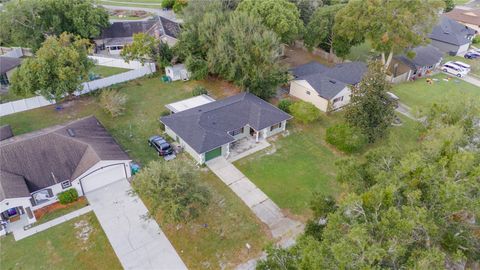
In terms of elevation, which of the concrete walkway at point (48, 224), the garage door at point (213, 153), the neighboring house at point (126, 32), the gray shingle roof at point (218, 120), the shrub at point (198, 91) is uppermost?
the neighboring house at point (126, 32)

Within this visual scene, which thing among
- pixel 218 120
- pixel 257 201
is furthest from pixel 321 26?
pixel 257 201

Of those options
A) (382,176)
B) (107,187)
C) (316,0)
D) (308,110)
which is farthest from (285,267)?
(316,0)

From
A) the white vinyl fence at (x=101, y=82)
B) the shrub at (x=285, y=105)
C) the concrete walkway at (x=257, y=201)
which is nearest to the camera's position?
the concrete walkway at (x=257, y=201)

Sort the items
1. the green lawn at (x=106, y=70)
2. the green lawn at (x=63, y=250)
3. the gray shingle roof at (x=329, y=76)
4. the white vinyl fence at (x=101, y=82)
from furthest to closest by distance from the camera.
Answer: the green lawn at (x=106, y=70)
the gray shingle roof at (x=329, y=76)
the white vinyl fence at (x=101, y=82)
the green lawn at (x=63, y=250)

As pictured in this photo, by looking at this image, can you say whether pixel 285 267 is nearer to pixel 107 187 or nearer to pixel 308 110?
pixel 107 187

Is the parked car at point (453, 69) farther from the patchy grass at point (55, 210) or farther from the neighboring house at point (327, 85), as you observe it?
the patchy grass at point (55, 210)

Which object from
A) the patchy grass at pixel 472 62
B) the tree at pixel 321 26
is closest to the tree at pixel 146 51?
the tree at pixel 321 26

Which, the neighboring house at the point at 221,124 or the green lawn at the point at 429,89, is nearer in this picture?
the neighboring house at the point at 221,124

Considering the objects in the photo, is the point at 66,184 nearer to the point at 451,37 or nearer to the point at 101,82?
the point at 101,82
